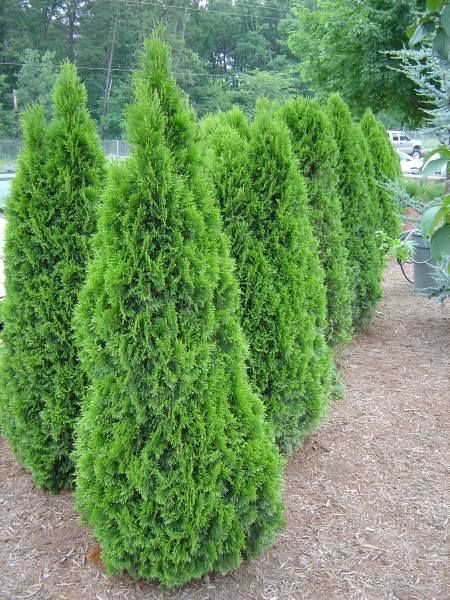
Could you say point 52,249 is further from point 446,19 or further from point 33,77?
point 33,77

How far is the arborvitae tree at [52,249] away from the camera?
112 inches

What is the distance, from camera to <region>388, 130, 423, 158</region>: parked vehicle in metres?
42.0

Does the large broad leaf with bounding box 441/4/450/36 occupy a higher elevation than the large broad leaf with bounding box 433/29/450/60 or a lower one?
higher

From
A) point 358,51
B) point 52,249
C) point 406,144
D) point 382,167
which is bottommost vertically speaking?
point 406,144

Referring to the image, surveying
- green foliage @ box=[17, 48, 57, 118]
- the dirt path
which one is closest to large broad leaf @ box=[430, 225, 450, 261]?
the dirt path

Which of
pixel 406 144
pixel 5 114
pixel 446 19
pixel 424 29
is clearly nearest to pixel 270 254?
pixel 424 29

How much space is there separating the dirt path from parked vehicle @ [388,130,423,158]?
40817 millimetres

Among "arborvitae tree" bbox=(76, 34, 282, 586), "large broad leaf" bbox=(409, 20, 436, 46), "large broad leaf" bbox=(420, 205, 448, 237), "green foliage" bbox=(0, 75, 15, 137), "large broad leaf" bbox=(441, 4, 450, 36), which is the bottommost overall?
"green foliage" bbox=(0, 75, 15, 137)

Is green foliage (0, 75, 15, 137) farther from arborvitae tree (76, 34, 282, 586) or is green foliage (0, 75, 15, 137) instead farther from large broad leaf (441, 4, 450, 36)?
large broad leaf (441, 4, 450, 36)

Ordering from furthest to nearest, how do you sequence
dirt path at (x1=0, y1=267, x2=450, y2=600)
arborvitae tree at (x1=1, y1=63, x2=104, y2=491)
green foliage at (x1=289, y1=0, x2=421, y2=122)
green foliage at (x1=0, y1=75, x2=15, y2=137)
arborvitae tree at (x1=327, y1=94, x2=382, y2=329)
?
green foliage at (x1=0, y1=75, x2=15, y2=137) → green foliage at (x1=289, y1=0, x2=421, y2=122) → arborvitae tree at (x1=327, y1=94, x2=382, y2=329) → arborvitae tree at (x1=1, y1=63, x2=104, y2=491) → dirt path at (x1=0, y1=267, x2=450, y2=600)

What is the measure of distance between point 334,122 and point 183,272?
3.77 m

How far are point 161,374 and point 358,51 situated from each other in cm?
1052

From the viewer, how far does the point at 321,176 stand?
4.38m

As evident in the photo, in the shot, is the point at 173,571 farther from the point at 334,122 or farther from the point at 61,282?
the point at 334,122
